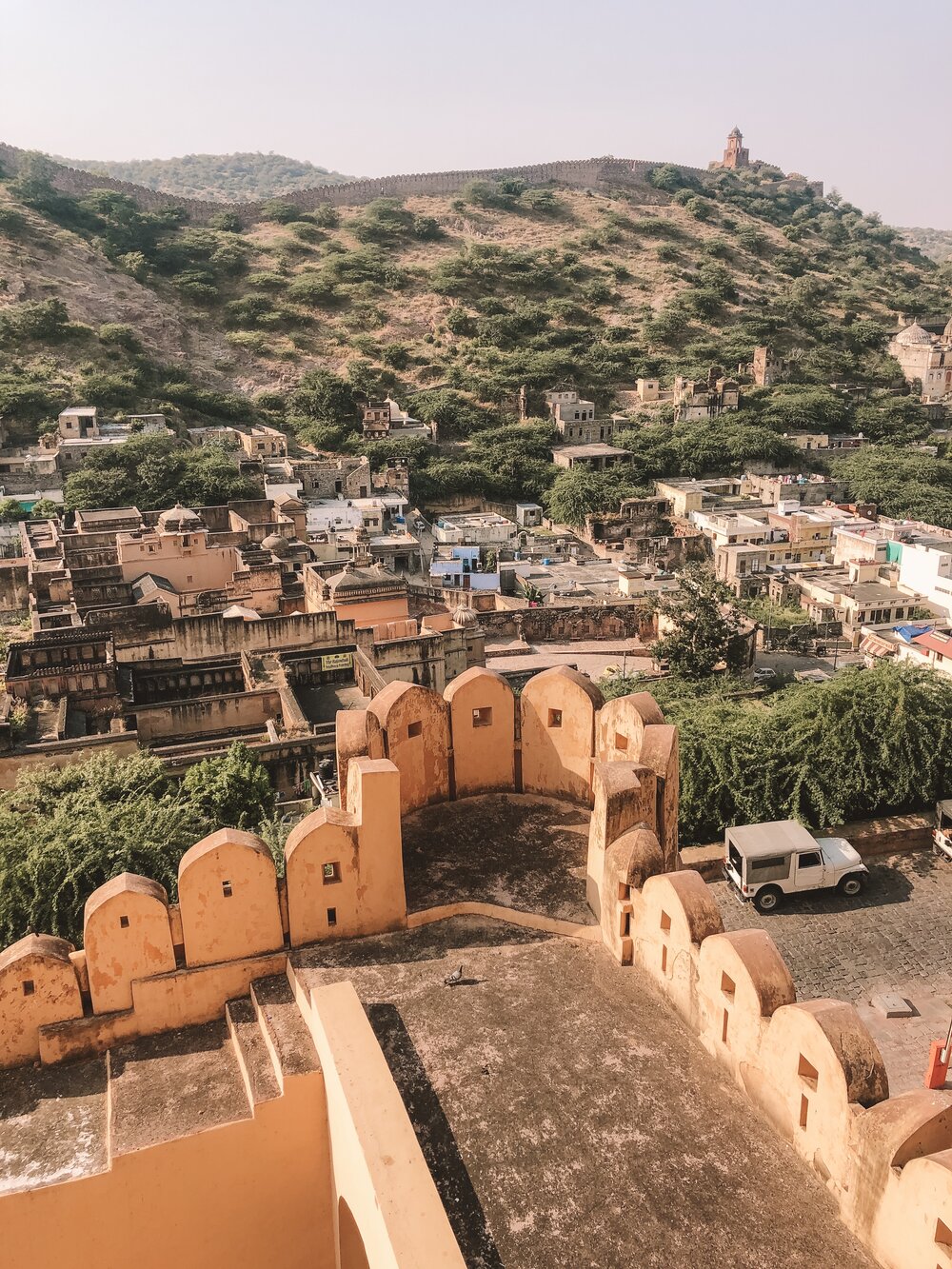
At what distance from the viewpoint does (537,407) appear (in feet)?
225

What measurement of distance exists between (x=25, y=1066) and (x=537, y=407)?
65.6 metres

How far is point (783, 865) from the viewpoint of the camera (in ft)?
45.0

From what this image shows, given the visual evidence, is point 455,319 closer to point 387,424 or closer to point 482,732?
point 387,424

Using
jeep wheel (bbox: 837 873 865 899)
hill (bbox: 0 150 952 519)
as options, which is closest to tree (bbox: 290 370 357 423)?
hill (bbox: 0 150 952 519)

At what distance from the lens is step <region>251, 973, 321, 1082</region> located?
5395 mm

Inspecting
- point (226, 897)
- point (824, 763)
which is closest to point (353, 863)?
point (226, 897)

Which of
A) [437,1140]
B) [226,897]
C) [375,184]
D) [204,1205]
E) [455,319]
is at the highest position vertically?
[375,184]

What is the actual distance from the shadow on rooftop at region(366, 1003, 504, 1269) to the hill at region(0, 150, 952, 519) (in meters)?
48.0

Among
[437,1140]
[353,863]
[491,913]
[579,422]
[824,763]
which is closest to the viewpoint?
[437,1140]

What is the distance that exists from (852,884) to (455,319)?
68827mm

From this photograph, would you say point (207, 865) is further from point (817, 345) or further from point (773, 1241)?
point (817, 345)

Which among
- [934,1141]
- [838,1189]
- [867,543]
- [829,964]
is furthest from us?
[867,543]

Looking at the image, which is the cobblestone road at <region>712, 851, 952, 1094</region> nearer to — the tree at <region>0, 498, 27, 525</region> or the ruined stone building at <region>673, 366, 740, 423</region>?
the tree at <region>0, 498, 27, 525</region>

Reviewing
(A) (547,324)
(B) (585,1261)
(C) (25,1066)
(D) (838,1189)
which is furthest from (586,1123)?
(A) (547,324)
